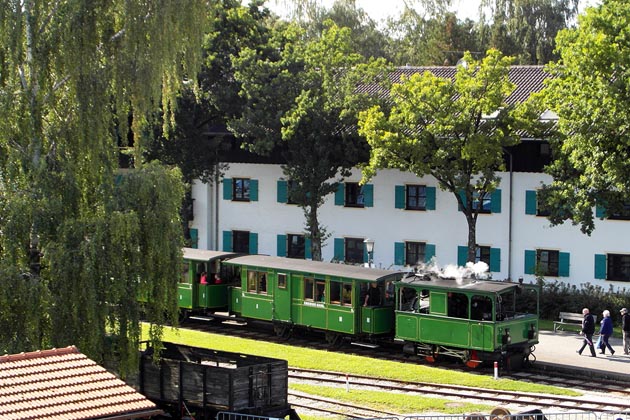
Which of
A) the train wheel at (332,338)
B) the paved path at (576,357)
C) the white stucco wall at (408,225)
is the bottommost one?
the paved path at (576,357)

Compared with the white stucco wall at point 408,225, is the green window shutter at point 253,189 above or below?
above

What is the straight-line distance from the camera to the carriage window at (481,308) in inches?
1126

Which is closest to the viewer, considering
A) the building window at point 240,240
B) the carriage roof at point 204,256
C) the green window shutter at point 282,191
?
the carriage roof at point 204,256

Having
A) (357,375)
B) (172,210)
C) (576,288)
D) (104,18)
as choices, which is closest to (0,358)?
(172,210)

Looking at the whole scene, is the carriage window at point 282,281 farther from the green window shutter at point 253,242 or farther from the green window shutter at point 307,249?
the green window shutter at point 253,242

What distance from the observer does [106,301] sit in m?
21.0

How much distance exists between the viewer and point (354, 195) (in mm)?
45156

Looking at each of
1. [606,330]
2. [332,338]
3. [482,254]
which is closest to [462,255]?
[482,254]

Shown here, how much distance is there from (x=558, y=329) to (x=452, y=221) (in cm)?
769

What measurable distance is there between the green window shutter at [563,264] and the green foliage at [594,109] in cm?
441

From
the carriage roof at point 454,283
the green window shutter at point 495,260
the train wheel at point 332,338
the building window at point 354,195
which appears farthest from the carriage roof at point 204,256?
the green window shutter at point 495,260

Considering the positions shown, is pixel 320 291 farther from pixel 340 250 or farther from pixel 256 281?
pixel 340 250

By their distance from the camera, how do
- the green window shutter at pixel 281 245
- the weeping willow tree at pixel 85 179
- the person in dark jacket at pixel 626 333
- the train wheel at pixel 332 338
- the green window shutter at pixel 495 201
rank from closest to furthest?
the weeping willow tree at pixel 85 179, the person in dark jacket at pixel 626 333, the train wheel at pixel 332 338, the green window shutter at pixel 495 201, the green window shutter at pixel 281 245

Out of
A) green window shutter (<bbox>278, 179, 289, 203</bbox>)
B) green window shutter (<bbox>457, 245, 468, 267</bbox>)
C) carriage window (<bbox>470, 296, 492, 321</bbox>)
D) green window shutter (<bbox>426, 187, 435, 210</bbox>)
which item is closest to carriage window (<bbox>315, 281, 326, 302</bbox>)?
carriage window (<bbox>470, 296, 492, 321</bbox>)
